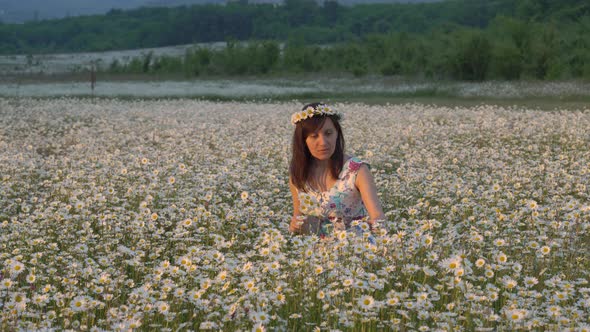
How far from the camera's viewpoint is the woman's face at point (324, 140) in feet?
18.7

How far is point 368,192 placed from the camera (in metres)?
5.73

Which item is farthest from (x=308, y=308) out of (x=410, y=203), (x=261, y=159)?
(x=261, y=159)

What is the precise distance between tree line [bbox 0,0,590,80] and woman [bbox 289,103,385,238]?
34.2m

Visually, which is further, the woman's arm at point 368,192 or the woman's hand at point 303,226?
the woman's hand at point 303,226

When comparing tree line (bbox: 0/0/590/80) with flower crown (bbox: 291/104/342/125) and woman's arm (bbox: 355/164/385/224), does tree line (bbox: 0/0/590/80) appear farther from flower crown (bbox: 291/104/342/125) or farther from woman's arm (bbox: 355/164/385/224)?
flower crown (bbox: 291/104/342/125)

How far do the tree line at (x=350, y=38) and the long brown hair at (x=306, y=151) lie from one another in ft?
112

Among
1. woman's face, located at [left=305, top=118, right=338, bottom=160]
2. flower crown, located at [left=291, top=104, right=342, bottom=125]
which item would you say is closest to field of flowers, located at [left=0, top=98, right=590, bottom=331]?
woman's face, located at [left=305, top=118, right=338, bottom=160]

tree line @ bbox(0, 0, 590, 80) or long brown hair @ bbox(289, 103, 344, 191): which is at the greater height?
tree line @ bbox(0, 0, 590, 80)

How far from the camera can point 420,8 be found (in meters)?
129

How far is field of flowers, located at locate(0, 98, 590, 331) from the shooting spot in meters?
3.73

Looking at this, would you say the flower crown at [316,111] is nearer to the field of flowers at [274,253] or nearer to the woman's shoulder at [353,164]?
the woman's shoulder at [353,164]

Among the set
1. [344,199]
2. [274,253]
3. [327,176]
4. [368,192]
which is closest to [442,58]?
[327,176]

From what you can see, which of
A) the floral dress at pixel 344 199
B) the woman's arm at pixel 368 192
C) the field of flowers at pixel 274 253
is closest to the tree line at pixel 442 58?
the field of flowers at pixel 274 253

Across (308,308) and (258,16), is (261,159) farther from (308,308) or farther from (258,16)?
(258,16)
